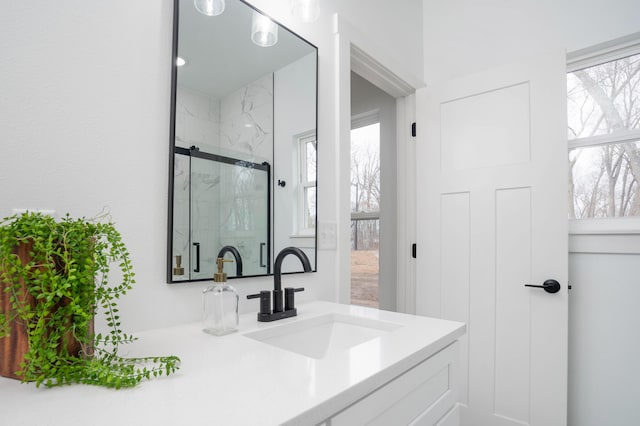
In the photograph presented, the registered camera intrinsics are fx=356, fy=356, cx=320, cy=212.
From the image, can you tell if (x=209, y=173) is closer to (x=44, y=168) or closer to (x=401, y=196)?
(x=44, y=168)

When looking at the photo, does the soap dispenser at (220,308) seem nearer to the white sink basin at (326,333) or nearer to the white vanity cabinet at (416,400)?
the white sink basin at (326,333)

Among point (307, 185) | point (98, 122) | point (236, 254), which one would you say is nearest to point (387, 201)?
point (307, 185)

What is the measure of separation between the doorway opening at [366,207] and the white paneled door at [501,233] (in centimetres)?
79

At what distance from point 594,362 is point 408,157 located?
1.45 meters

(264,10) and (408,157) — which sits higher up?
(264,10)

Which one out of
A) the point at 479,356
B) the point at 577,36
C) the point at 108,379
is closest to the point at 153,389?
the point at 108,379

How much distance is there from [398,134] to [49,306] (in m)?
2.20

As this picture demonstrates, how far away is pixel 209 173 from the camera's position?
1.10m

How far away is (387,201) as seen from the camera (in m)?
2.71

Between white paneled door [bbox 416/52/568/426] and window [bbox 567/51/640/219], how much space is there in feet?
0.76

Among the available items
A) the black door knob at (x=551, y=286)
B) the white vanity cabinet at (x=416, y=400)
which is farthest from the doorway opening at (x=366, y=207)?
the white vanity cabinet at (x=416, y=400)

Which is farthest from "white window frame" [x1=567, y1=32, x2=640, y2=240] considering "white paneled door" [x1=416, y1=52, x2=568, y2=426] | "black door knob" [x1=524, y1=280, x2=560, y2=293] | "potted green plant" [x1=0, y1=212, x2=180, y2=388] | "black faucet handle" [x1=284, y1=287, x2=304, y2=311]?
"potted green plant" [x1=0, y1=212, x2=180, y2=388]

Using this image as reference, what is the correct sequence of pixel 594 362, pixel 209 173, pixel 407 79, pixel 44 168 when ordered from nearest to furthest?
pixel 44 168
pixel 209 173
pixel 594 362
pixel 407 79

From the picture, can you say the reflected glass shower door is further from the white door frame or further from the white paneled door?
the white paneled door
